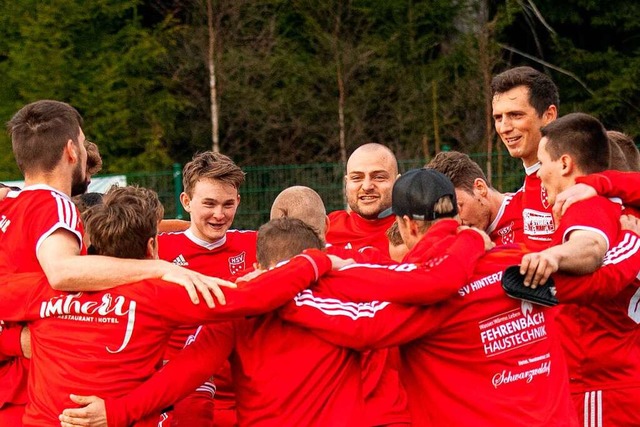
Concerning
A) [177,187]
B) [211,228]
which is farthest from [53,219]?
[177,187]

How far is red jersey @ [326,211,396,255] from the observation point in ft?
22.6

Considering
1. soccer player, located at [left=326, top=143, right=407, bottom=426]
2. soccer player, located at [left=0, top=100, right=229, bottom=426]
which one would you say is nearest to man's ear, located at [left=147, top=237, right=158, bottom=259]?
soccer player, located at [left=0, top=100, right=229, bottom=426]

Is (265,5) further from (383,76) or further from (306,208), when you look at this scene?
(306,208)

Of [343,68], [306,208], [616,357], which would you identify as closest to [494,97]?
[306,208]

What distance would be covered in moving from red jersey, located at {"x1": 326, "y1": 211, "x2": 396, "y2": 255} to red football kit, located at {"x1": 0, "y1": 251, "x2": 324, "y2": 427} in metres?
2.30

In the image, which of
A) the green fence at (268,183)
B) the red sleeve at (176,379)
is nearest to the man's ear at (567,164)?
the red sleeve at (176,379)

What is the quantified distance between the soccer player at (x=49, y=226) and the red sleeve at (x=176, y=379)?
313 mm

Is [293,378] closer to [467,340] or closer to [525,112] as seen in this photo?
[467,340]

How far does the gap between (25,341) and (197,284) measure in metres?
1.05

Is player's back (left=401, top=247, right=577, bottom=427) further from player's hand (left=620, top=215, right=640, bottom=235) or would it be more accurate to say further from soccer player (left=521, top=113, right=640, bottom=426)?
player's hand (left=620, top=215, right=640, bottom=235)

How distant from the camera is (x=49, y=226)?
196 inches

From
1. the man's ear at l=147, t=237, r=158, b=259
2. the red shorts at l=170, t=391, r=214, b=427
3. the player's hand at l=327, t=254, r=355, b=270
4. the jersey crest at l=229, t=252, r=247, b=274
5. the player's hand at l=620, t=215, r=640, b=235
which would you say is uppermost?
the player's hand at l=620, t=215, r=640, b=235

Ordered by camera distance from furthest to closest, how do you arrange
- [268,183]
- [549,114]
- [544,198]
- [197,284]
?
[268,183] < [549,114] < [544,198] < [197,284]

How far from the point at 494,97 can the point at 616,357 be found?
2142 mm
